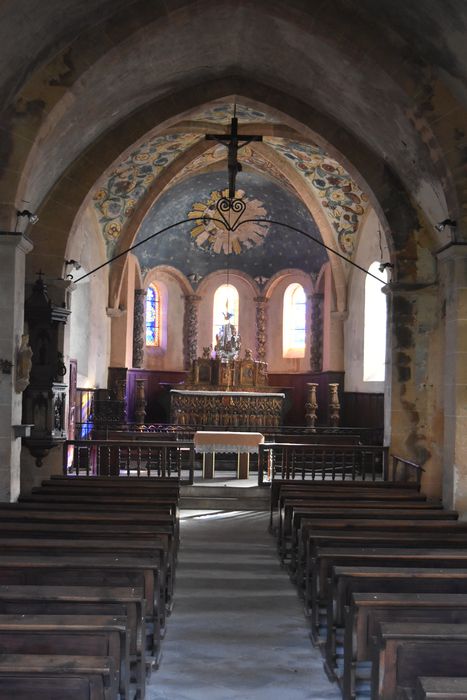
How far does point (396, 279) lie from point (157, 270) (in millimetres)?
12683

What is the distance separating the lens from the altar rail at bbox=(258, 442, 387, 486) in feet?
42.1

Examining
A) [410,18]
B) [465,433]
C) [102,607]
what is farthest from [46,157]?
[102,607]

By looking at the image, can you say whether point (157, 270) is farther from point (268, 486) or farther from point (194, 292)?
point (268, 486)

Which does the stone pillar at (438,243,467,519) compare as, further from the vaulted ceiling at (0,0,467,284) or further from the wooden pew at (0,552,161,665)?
the wooden pew at (0,552,161,665)

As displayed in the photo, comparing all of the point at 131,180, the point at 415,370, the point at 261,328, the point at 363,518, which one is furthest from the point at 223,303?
the point at 363,518

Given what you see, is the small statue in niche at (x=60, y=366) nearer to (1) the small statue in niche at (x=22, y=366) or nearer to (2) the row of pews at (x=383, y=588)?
(1) the small statue in niche at (x=22, y=366)

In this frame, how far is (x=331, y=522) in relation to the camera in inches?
297

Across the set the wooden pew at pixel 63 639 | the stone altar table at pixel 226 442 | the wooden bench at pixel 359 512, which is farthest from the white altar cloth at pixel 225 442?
the wooden pew at pixel 63 639

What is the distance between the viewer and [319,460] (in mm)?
16750

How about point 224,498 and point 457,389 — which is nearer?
point 457,389

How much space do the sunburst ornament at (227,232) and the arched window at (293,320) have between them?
78.6 inches

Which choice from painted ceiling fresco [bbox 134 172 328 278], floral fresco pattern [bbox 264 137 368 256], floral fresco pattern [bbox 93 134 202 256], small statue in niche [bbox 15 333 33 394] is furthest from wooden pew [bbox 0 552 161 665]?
painted ceiling fresco [bbox 134 172 328 278]

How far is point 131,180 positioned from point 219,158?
10.6ft

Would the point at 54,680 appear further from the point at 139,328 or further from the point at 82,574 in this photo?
the point at 139,328
